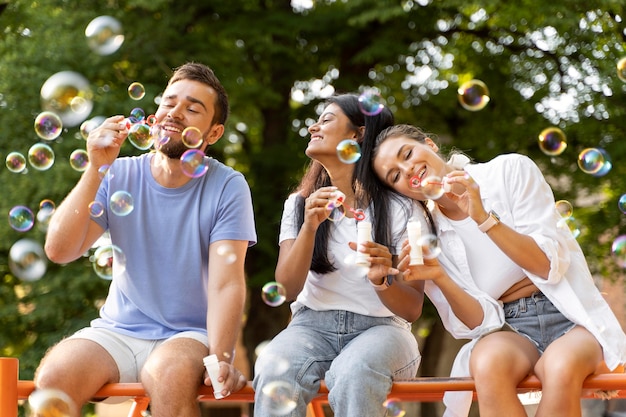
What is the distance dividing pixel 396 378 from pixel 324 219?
594mm

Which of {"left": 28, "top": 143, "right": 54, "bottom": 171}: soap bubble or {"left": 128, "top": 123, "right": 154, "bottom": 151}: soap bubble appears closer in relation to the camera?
{"left": 128, "top": 123, "right": 154, "bottom": 151}: soap bubble

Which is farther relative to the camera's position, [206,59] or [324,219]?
[206,59]

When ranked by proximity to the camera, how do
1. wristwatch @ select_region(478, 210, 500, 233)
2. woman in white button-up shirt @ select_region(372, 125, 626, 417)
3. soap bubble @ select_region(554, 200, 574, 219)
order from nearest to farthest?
woman in white button-up shirt @ select_region(372, 125, 626, 417) → wristwatch @ select_region(478, 210, 500, 233) → soap bubble @ select_region(554, 200, 574, 219)

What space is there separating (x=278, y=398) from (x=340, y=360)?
0.22 metres

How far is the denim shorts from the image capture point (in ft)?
9.46

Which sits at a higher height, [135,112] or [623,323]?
[135,112]

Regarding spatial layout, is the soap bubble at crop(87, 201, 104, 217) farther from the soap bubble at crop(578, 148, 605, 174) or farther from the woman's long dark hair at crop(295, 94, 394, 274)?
the soap bubble at crop(578, 148, 605, 174)

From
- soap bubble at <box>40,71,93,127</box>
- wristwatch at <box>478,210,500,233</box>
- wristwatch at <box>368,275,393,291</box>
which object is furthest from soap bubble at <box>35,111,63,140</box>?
wristwatch at <box>478,210,500,233</box>

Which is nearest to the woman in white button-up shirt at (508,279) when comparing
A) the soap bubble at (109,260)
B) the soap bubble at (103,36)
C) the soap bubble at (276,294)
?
the soap bubble at (276,294)

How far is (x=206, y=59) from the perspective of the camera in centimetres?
778

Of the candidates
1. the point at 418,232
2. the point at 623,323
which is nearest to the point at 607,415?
the point at 418,232

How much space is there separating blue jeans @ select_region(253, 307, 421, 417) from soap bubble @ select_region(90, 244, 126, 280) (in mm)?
588

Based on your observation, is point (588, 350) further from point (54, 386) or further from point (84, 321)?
point (84, 321)

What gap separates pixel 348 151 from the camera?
327cm
